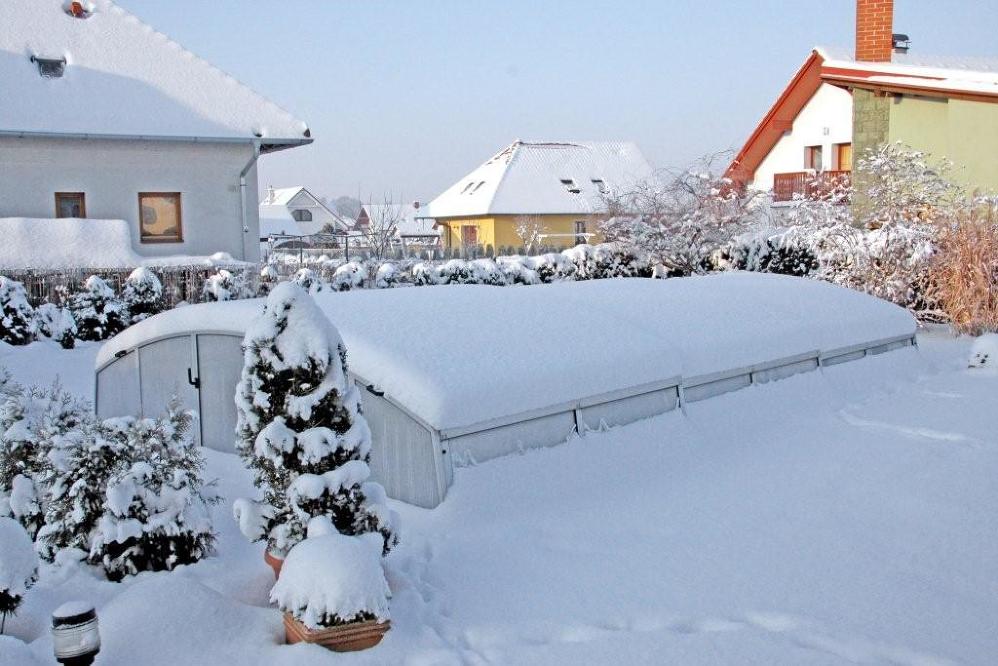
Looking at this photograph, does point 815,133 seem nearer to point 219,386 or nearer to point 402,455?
point 219,386

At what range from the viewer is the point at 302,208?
2805 inches

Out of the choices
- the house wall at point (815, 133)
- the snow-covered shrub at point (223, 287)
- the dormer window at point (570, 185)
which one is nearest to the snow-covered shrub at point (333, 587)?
the snow-covered shrub at point (223, 287)

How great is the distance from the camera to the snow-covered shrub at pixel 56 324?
13.9 metres

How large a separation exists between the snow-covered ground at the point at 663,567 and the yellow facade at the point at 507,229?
3285cm

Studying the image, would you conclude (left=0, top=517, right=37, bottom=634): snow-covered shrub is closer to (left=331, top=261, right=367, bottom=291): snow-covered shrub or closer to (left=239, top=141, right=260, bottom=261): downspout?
(left=331, top=261, right=367, bottom=291): snow-covered shrub

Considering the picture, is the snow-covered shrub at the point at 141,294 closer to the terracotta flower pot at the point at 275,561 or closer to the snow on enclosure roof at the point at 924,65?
the terracotta flower pot at the point at 275,561

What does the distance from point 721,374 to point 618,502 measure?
9.27 feet

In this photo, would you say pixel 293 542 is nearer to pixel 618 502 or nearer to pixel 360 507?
pixel 360 507

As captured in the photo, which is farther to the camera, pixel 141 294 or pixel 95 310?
pixel 141 294

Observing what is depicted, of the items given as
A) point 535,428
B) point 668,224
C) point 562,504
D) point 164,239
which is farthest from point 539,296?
point 164,239

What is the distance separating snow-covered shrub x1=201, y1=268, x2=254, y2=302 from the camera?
622 inches

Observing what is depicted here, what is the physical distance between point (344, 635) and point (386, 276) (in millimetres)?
13600

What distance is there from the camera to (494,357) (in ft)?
25.0

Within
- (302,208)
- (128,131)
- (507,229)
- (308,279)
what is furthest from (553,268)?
(302,208)
